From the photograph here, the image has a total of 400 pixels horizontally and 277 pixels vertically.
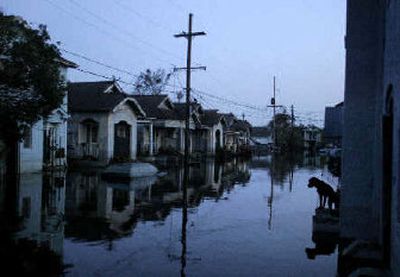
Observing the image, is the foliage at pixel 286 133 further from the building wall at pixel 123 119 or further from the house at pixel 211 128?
the building wall at pixel 123 119

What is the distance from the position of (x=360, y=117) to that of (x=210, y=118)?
5465 cm

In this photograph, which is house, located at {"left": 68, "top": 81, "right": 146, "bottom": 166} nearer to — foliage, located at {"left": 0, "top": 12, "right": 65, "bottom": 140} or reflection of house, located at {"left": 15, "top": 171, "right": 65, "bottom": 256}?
reflection of house, located at {"left": 15, "top": 171, "right": 65, "bottom": 256}

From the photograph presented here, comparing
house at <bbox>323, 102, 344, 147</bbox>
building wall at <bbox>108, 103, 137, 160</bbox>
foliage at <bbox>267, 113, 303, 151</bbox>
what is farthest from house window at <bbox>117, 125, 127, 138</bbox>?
foliage at <bbox>267, 113, 303, 151</bbox>

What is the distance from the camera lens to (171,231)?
14125 millimetres

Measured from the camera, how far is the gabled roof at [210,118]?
215ft

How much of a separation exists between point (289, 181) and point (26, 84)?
714 inches

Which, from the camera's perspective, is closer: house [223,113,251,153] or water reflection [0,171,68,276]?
water reflection [0,171,68,276]

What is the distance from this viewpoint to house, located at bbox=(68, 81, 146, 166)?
39125 millimetres

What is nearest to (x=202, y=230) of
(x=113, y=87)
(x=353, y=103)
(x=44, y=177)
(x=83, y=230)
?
(x=83, y=230)

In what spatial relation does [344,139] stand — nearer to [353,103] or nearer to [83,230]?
[353,103]

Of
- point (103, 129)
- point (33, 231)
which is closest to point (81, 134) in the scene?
point (103, 129)

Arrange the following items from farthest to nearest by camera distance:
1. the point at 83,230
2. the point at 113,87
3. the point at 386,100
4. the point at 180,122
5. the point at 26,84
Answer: the point at 180,122, the point at 113,87, the point at 26,84, the point at 83,230, the point at 386,100

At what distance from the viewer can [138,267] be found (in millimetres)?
10156

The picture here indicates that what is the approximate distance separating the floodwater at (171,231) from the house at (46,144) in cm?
485
